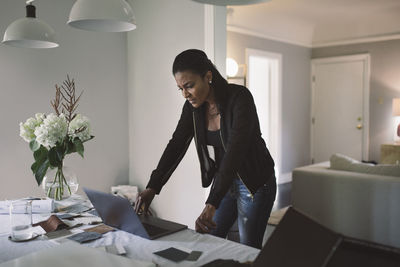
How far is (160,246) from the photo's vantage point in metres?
1.32

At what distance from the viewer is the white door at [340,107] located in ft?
22.4

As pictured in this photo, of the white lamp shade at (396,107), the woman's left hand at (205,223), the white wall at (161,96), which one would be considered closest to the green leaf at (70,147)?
the woman's left hand at (205,223)

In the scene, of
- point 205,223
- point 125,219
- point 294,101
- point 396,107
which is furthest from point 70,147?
point 294,101

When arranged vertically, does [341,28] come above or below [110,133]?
above

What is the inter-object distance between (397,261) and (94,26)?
160cm

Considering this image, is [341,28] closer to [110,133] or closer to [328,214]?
[328,214]

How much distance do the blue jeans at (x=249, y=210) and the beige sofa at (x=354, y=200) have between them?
4.77ft

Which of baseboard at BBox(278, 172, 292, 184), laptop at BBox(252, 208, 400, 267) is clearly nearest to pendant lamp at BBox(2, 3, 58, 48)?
laptop at BBox(252, 208, 400, 267)

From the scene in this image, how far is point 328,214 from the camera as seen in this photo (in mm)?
A: 3520

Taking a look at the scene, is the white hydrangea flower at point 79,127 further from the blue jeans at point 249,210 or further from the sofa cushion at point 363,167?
the sofa cushion at point 363,167

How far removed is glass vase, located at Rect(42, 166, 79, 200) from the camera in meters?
1.86

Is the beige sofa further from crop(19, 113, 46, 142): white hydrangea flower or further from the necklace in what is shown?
crop(19, 113, 46, 142): white hydrangea flower

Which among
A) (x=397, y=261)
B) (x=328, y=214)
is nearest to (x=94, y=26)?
(x=397, y=261)

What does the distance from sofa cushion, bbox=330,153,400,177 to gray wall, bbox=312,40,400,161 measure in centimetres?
341
